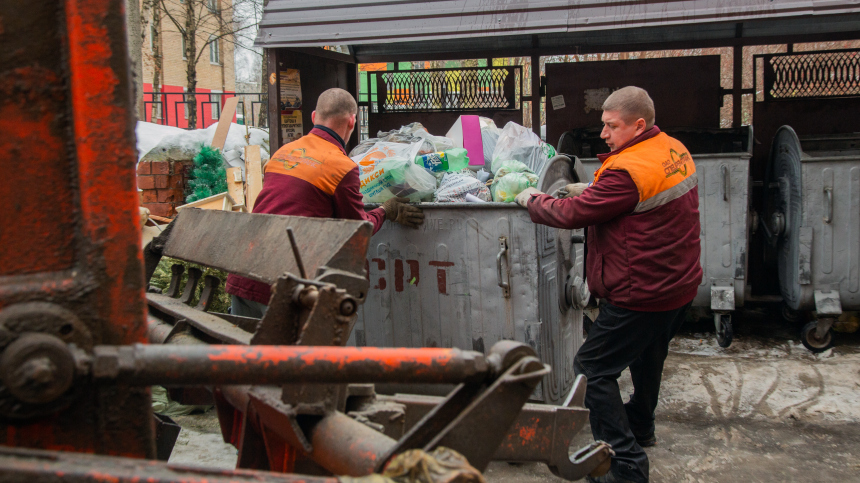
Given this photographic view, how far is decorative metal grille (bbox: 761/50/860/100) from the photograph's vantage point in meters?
6.09

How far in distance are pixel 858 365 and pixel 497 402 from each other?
15.2ft

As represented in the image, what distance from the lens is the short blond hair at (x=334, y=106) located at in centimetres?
338

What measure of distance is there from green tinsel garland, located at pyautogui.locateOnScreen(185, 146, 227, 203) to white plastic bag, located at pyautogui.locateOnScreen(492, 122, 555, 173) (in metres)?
3.34

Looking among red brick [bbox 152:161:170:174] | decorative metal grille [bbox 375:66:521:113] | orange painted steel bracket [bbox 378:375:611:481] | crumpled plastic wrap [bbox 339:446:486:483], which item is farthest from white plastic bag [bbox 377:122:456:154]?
crumpled plastic wrap [bbox 339:446:486:483]

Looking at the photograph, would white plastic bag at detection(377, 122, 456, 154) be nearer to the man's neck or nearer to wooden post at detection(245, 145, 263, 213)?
the man's neck

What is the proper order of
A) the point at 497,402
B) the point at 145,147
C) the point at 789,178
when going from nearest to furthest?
the point at 497,402 < the point at 789,178 < the point at 145,147

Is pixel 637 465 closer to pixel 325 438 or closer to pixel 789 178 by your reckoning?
pixel 325 438

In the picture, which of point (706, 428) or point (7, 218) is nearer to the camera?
point (7, 218)

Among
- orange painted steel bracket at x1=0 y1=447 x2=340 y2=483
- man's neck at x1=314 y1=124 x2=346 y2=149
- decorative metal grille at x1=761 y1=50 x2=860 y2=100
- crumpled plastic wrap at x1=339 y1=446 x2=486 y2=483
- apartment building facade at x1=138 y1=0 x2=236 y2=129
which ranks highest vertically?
apartment building facade at x1=138 y1=0 x2=236 y2=129

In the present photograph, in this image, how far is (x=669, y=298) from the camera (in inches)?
125

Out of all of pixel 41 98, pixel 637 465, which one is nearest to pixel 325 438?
pixel 41 98

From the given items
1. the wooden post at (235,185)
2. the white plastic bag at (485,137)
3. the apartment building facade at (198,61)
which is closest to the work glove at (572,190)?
the white plastic bag at (485,137)

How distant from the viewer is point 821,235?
5.12m

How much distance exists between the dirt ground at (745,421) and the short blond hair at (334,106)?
6.01 ft
